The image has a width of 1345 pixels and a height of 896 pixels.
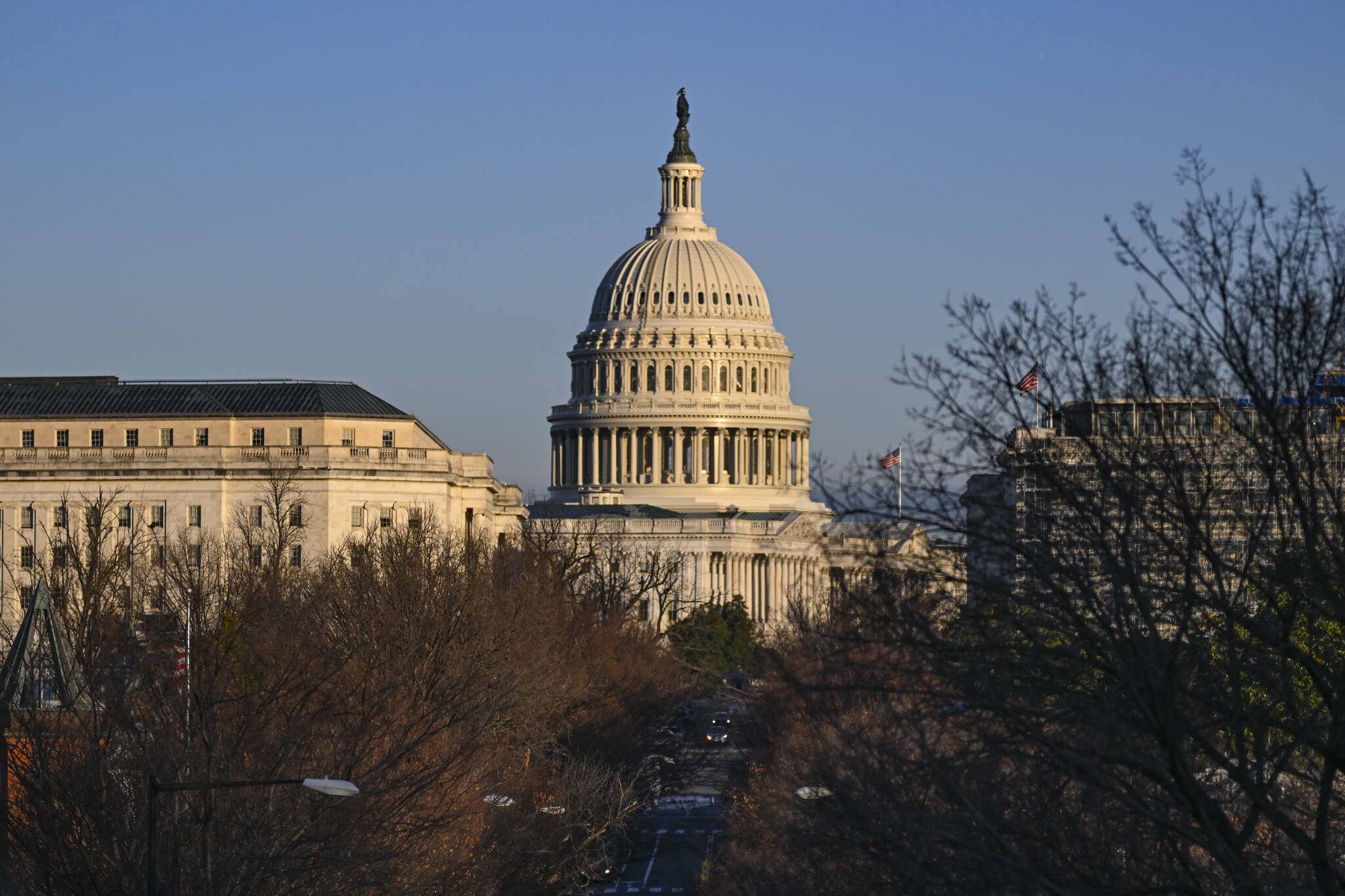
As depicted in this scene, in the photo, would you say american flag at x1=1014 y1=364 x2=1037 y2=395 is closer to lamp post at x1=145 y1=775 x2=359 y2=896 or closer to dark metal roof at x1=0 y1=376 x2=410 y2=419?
lamp post at x1=145 y1=775 x2=359 y2=896

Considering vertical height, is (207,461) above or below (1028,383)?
above

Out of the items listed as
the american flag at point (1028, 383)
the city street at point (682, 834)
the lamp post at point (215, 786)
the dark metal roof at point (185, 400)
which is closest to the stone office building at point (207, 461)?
the dark metal roof at point (185, 400)

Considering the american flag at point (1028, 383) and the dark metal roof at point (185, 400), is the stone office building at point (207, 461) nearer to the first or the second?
the dark metal roof at point (185, 400)

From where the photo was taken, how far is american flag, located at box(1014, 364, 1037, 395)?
1144 inches

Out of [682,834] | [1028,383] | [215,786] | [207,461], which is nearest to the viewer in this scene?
[1028,383]

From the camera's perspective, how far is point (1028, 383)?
3428 cm

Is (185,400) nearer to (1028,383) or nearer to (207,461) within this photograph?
(207,461)

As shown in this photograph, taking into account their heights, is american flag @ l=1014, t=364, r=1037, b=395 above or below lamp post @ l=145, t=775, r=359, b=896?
above

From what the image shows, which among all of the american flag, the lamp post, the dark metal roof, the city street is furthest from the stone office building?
the american flag

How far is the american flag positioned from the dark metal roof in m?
131

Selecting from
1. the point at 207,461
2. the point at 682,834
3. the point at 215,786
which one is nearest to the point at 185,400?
the point at 207,461

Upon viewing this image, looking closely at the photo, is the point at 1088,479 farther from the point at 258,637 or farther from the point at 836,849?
the point at 258,637

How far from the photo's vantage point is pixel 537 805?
70.9 metres

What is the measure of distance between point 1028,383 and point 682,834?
65269 millimetres
